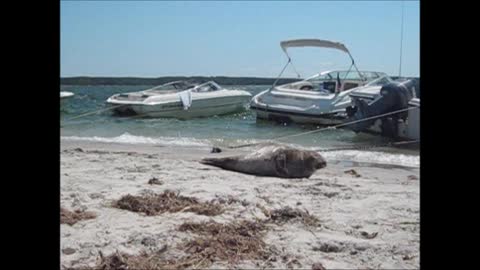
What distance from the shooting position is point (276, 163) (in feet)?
24.8

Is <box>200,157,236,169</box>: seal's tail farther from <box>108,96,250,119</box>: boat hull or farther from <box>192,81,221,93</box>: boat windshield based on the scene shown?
<box>192,81,221,93</box>: boat windshield

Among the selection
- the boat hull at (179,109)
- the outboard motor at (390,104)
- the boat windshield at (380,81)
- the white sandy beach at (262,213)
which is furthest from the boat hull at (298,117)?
the white sandy beach at (262,213)

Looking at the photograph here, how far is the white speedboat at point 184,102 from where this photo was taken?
2155 cm

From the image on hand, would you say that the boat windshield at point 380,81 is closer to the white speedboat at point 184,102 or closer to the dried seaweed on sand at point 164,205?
the white speedboat at point 184,102

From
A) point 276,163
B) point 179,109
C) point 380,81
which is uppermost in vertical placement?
point 380,81

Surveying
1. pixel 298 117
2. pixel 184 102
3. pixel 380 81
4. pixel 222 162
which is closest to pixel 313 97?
pixel 298 117

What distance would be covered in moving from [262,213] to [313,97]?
44.9 feet

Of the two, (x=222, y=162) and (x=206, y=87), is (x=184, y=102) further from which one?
(x=222, y=162)
